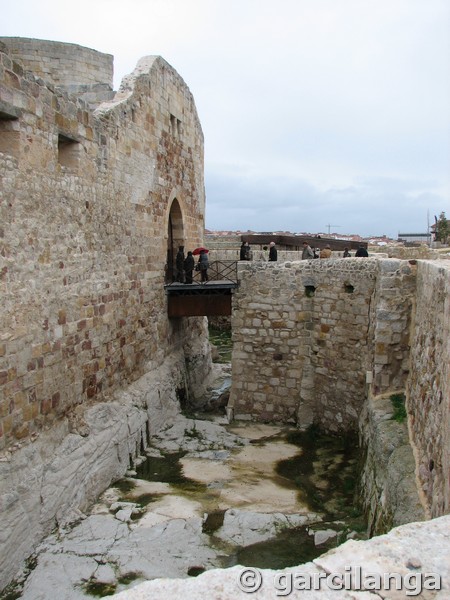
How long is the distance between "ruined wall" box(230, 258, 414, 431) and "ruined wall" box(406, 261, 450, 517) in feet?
7.54

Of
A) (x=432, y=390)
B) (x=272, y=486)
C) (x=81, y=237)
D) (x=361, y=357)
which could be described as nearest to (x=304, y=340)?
(x=361, y=357)

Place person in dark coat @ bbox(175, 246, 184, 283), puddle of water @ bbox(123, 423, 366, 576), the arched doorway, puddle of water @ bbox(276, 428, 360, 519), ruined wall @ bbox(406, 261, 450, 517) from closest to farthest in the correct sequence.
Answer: ruined wall @ bbox(406, 261, 450, 517) → puddle of water @ bbox(123, 423, 366, 576) → puddle of water @ bbox(276, 428, 360, 519) → person in dark coat @ bbox(175, 246, 184, 283) → the arched doorway

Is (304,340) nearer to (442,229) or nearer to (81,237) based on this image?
(81,237)

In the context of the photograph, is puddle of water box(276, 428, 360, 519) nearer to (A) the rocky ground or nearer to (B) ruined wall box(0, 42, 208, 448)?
(A) the rocky ground

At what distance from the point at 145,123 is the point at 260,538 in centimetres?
746

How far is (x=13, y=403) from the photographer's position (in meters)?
6.09

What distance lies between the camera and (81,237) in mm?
7750

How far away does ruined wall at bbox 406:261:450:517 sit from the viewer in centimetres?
400

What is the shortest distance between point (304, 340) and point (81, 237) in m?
4.62

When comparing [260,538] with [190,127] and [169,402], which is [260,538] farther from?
[190,127]

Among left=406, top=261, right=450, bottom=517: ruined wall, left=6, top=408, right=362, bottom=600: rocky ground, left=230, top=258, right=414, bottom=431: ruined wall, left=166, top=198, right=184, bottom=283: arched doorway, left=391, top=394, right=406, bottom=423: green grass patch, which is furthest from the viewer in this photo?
left=166, top=198, right=184, bottom=283: arched doorway

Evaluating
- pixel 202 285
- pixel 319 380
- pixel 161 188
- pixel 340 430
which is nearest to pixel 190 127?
pixel 161 188

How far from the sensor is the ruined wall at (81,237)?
20.1 ft

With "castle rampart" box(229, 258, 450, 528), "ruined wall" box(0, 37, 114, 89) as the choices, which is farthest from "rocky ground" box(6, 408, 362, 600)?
"ruined wall" box(0, 37, 114, 89)
